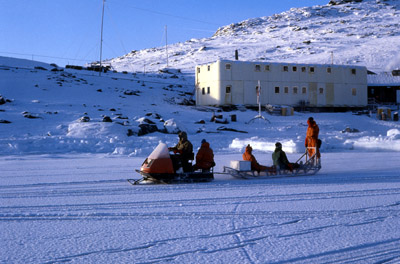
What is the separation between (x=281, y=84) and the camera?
134ft

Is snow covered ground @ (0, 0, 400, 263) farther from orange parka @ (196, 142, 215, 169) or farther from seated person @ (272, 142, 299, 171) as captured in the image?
orange parka @ (196, 142, 215, 169)

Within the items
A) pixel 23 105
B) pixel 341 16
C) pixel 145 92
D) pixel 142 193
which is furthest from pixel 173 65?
pixel 142 193

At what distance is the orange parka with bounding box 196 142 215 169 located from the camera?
9367 millimetres

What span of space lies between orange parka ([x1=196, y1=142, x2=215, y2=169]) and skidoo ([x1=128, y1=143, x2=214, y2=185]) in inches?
7.6

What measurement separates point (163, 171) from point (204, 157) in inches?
44.1

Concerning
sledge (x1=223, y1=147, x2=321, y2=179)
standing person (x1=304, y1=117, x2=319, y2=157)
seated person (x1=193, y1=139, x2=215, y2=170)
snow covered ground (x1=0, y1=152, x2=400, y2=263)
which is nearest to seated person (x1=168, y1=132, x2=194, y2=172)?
seated person (x1=193, y1=139, x2=215, y2=170)

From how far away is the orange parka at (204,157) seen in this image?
30.7ft

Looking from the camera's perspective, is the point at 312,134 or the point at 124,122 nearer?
the point at 312,134

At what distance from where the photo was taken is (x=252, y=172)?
10.3 m

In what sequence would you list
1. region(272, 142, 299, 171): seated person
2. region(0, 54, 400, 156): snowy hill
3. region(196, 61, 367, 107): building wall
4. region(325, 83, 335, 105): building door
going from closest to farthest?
region(272, 142, 299, 171): seated person
region(0, 54, 400, 156): snowy hill
region(196, 61, 367, 107): building wall
region(325, 83, 335, 105): building door

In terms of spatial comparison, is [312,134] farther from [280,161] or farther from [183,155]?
[183,155]

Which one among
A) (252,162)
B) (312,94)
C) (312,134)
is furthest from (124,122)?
(312,94)

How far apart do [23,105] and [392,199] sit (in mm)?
28586

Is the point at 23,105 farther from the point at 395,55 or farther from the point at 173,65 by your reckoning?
the point at 395,55
